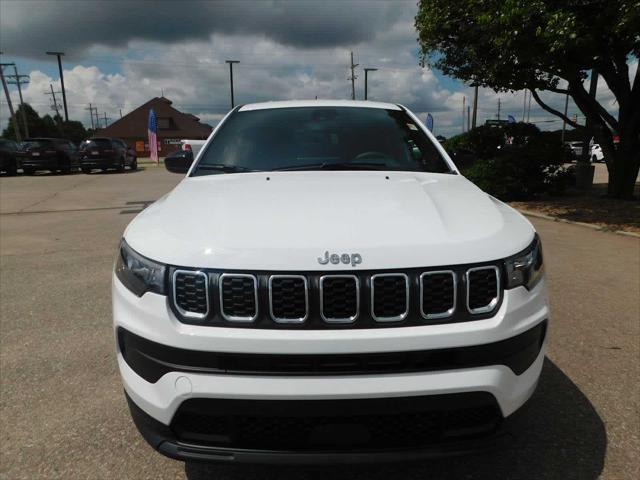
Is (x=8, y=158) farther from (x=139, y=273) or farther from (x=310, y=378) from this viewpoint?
(x=310, y=378)

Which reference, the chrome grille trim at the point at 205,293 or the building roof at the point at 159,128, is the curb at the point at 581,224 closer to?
the chrome grille trim at the point at 205,293

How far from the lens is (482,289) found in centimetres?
174

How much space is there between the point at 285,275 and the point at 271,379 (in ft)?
1.12

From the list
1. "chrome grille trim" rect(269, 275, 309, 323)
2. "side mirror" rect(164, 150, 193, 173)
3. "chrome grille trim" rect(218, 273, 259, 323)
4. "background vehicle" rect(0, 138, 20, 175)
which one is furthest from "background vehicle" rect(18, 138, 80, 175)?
"chrome grille trim" rect(269, 275, 309, 323)

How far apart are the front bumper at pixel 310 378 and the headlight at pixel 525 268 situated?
0.12 metres

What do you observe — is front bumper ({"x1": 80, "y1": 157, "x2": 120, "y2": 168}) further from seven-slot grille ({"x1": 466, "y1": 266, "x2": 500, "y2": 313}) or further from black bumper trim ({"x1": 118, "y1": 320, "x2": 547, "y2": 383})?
seven-slot grille ({"x1": 466, "y1": 266, "x2": 500, "y2": 313})

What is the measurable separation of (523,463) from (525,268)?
0.97 metres

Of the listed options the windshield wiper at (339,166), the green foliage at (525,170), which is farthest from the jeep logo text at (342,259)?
the green foliage at (525,170)

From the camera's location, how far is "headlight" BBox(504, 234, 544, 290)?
1788 mm

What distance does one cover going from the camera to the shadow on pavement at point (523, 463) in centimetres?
213

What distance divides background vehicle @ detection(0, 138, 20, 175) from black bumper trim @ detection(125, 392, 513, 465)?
80.1 feet

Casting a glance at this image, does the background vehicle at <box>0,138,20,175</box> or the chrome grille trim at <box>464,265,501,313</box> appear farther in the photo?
the background vehicle at <box>0,138,20,175</box>

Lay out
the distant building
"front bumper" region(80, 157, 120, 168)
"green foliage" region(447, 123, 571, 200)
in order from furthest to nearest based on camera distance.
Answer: the distant building < "front bumper" region(80, 157, 120, 168) < "green foliage" region(447, 123, 571, 200)

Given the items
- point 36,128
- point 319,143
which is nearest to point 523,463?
point 319,143
